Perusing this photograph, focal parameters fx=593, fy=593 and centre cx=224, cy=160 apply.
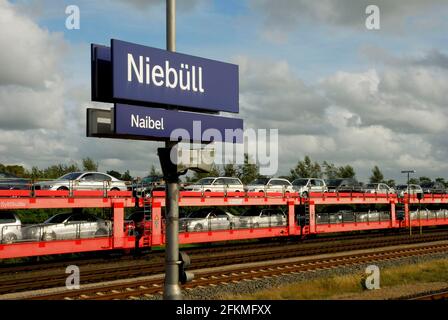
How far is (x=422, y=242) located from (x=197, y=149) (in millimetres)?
26667

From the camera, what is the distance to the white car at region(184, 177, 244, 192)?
3103 cm

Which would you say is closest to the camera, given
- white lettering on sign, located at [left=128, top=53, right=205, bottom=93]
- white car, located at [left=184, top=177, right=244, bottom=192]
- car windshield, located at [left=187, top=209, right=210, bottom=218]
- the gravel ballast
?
white lettering on sign, located at [left=128, top=53, right=205, bottom=93]

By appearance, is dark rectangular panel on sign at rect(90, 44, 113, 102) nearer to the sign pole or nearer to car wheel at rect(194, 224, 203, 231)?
the sign pole

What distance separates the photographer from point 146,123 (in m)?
8.55

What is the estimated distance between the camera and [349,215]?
37500mm

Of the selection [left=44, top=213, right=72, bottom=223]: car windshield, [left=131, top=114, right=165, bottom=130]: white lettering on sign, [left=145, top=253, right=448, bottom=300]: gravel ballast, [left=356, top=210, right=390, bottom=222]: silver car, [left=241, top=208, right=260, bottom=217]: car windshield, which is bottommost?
[left=145, top=253, right=448, bottom=300]: gravel ballast

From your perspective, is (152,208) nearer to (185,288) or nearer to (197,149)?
(185,288)

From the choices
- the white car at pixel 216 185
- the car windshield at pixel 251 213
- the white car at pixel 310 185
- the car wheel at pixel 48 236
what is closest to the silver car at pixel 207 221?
the white car at pixel 216 185

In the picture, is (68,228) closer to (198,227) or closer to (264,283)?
(198,227)

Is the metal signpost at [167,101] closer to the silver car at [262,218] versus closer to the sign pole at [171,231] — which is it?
the sign pole at [171,231]

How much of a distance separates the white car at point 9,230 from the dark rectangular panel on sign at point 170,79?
44.0 feet

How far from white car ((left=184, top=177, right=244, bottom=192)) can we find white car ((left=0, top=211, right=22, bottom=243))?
1132 cm

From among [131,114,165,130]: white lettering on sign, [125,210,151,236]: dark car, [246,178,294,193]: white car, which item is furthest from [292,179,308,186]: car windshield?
[131,114,165,130]: white lettering on sign
